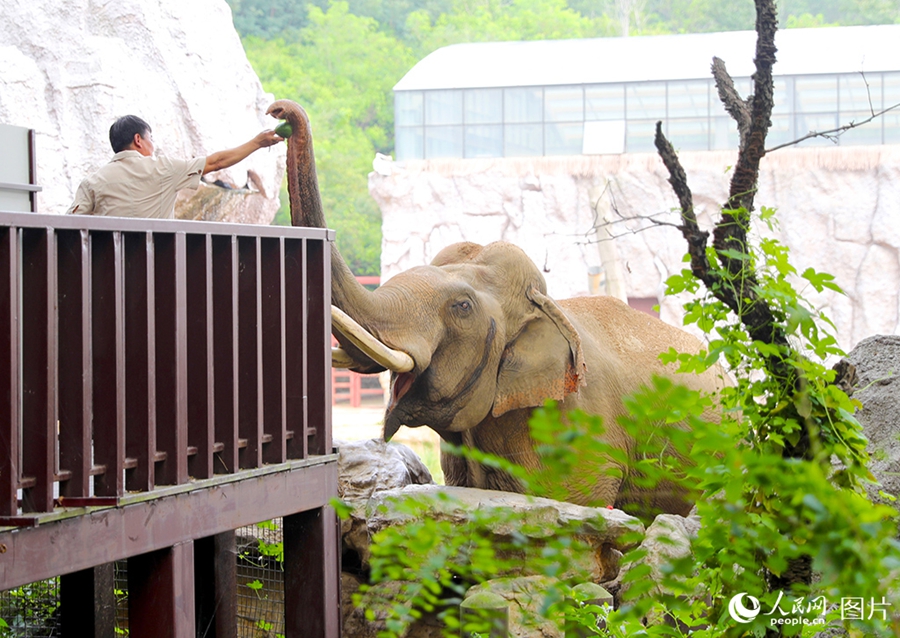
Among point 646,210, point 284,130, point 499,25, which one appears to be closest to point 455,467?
point 284,130

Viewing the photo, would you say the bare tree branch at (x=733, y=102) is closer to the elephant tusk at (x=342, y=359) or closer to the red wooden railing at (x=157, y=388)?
the red wooden railing at (x=157, y=388)

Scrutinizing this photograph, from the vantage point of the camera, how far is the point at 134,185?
13.0 feet

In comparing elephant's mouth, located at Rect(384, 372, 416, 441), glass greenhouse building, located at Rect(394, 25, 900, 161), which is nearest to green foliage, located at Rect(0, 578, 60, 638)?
elephant's mouth, located at Rect(384, 372, 416, 441)

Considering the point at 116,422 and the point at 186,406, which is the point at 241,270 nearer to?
the point at 186,406

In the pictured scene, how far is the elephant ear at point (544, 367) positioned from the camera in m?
5.06

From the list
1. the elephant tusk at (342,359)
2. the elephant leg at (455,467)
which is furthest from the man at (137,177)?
the elephant leg at (455,467)

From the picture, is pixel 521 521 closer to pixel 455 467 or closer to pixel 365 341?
pixel 365 341

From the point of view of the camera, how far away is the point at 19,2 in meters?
10.6

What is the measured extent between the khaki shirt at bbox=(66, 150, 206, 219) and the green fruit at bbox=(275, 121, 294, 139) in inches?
11.5

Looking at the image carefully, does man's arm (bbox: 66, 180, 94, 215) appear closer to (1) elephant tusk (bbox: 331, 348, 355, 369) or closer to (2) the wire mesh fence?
(1) elephant tusk (bbox: 331, 348, 355, 369)

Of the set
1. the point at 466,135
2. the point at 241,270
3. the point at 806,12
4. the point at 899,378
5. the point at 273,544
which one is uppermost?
the point at 806,12

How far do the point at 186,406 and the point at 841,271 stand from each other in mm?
19407

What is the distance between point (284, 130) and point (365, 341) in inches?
34.6

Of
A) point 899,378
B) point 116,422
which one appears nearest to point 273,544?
point 116,422
